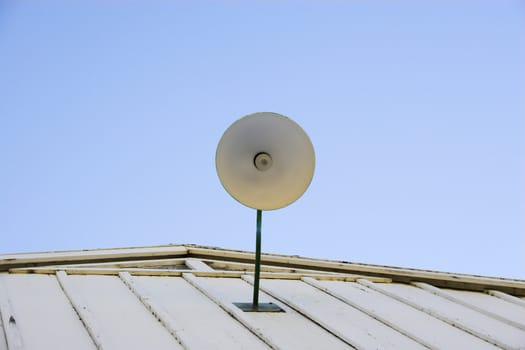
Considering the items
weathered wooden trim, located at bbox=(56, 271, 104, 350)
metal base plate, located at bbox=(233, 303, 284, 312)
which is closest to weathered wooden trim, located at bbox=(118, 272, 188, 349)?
weathered wooden trim, located at bbox=(56, 271, 104, 350)

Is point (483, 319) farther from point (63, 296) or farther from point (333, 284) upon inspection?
point (63, 296)

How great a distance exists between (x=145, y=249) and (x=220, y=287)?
1452mm

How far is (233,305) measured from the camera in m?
3.46

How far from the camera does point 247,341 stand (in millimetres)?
2832

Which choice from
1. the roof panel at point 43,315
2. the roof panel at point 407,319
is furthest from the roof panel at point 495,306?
the roof panel at point 43,315

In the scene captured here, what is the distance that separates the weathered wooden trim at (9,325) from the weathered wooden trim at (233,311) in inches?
46.1

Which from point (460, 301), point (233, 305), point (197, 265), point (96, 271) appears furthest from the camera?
point (197, 265)

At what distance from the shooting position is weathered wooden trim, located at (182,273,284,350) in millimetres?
2873

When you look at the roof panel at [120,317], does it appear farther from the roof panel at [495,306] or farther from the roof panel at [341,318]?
the roof panel at [495,306]

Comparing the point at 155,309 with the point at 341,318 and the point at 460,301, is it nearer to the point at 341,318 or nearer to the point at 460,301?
the point at 341,318

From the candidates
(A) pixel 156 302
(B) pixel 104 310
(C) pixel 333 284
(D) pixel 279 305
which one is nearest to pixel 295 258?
(C) pixel 333 284

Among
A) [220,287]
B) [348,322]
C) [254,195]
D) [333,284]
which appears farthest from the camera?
[333,284]

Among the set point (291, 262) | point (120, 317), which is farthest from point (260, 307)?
point (291, 262)

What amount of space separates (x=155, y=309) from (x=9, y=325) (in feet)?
2.60
